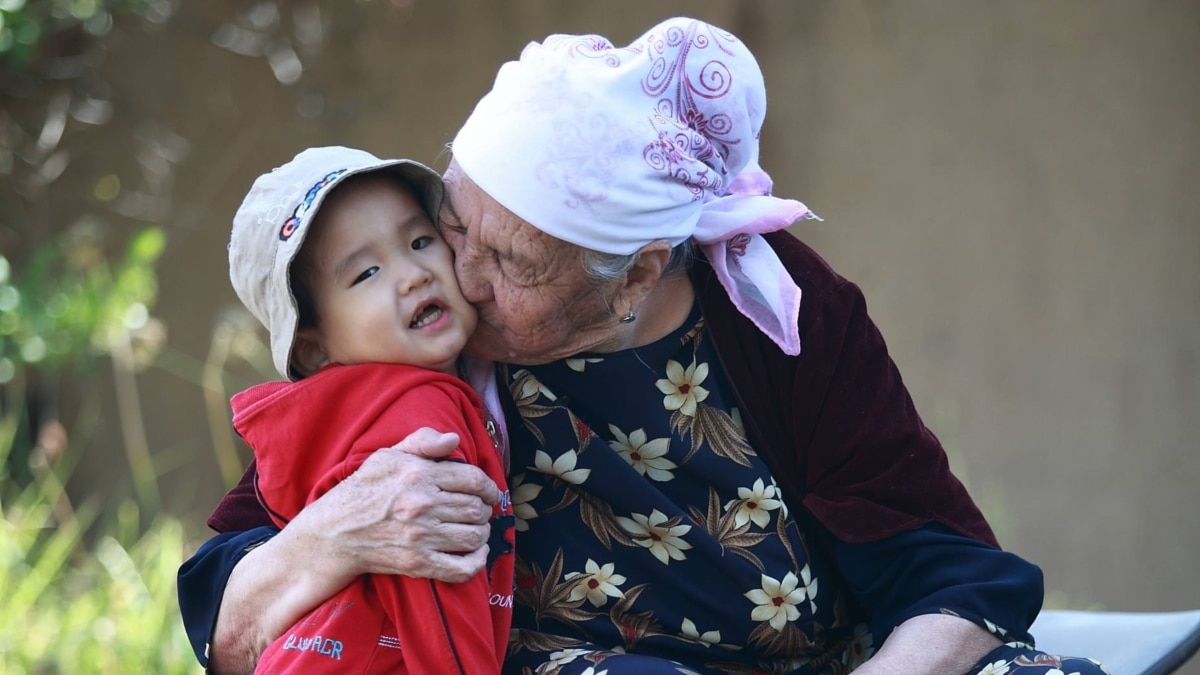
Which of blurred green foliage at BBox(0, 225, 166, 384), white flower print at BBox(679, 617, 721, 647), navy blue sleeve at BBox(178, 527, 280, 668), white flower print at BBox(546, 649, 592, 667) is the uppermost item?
white flower print at BBox(679, 617, 721, 647)

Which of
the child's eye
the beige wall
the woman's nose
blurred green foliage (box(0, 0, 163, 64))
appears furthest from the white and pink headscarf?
blurred green foliage (box(0, 0, 163, 64))

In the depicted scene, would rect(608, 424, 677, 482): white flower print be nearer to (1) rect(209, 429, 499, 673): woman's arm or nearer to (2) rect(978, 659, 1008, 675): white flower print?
(1) rect(209, 429, 499, 673): woman's arm

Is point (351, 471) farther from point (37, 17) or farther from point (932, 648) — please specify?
point (37, 17)

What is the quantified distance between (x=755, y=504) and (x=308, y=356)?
838 mm

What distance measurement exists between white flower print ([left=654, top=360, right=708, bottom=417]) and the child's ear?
Result: 1.94 ft

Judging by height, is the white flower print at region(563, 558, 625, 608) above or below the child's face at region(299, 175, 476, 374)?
below

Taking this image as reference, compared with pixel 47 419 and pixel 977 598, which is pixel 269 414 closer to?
pixel 977 598

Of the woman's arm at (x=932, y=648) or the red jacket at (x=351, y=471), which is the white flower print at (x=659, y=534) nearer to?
the red jacket at (x=351, y=471)

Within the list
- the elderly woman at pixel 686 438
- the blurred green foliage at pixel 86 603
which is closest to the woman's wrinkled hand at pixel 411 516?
the elderly woman at pixel 686 438

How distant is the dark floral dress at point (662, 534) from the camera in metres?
2.28

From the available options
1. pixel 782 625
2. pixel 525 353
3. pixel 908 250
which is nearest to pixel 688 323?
pixel 525 353

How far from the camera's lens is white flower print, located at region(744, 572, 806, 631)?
2.32 metres

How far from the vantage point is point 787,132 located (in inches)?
189

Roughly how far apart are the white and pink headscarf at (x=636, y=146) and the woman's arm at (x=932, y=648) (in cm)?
53
